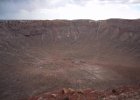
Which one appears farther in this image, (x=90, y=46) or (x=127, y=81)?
(x=90, y=46)

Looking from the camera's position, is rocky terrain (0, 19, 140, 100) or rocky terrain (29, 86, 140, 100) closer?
rocky terrain (29, 86, 140, 100)

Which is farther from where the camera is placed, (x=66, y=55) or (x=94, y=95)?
(x=66, y=55)

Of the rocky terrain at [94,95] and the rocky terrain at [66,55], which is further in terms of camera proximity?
the rocky terrain at [66,55]

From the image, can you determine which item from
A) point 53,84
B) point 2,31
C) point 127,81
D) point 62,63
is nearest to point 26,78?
point 53,84

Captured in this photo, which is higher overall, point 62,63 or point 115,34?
point 115,34

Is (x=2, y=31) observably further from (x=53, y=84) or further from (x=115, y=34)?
(x=53, y=84)

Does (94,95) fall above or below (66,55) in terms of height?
above

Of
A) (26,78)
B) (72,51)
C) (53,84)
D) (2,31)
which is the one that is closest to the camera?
(53,84)

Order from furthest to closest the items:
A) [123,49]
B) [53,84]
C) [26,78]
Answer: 1. [123,49]
2. [26,78]
3. [53,84]
